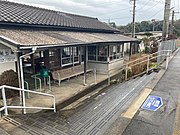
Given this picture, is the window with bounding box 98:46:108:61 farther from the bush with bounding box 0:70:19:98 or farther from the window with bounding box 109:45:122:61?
the bush with bounding box 0:70:19:98

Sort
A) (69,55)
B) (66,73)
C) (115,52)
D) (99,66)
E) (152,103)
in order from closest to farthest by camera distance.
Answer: (152,103) → (66,73) → (69,55) → (99,66) → (115,52)

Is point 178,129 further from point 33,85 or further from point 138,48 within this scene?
point 138,48

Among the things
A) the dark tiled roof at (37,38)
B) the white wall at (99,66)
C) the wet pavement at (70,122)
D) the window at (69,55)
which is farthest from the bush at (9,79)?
the white wall at (99,66)

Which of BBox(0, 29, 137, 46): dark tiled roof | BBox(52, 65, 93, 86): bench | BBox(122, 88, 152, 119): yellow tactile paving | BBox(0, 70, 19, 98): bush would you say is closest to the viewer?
BBox(122, 88, 152, 119): yellow tactile paving

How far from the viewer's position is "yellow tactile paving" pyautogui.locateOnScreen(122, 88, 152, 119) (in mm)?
4375

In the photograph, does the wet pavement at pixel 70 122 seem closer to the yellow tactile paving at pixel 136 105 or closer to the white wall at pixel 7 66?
the yellow tactile paving at pixel 136 105

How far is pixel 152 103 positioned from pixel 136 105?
0.55m

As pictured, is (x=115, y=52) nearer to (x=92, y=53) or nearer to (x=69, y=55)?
(x=92, y=53)

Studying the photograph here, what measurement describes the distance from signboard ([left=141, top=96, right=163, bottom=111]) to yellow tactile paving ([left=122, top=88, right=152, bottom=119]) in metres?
0.13

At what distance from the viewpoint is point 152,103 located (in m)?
5.09

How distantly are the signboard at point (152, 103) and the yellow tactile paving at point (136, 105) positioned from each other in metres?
0.13

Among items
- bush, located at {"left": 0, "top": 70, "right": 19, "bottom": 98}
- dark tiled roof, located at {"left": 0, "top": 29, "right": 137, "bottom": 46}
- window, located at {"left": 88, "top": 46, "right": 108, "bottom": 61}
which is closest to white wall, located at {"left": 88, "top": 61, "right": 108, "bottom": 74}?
window, located at {"left": 88, "top": 46, "right": 108, "bottom": 61}

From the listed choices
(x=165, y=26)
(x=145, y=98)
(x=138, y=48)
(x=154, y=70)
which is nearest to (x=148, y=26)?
(x=138, y=48)

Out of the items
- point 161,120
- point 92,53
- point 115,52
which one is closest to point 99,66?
point 92,53
